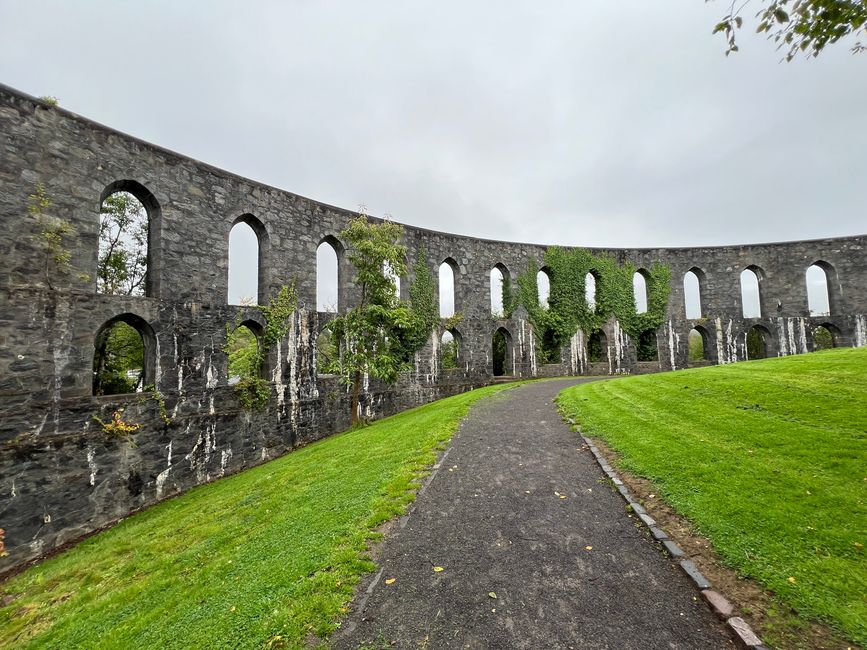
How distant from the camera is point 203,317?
1077cm

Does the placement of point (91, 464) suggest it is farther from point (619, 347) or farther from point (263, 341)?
point (619, 347)

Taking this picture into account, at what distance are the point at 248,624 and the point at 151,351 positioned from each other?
8664mm

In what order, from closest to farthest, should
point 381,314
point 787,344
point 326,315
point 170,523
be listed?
point 170,523, point 381,314, point 326,315, point 787,344

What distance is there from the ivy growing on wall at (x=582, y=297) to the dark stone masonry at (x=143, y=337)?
8.62 m

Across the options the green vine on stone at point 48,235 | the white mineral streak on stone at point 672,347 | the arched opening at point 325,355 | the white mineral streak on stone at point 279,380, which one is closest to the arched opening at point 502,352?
the white mineral streak on stone at point 672,347

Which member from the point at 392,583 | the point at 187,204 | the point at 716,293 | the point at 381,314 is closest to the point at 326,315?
the point at 381,314

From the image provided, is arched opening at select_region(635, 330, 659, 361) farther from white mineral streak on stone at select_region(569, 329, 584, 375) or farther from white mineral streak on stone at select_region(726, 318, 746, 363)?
white mineral streak on stone at select_region(569, 329, 584, 375)

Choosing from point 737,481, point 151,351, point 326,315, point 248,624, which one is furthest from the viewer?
point 326,315

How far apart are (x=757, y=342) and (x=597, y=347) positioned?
10.7 metres

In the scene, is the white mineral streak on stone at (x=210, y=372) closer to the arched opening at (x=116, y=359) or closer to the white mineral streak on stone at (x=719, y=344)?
the arched opening at (x=116, y=359)

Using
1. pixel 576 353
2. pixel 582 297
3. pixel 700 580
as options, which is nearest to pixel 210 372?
pixel 700 580

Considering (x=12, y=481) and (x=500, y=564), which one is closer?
(x=500, y=564)

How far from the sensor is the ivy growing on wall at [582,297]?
23062mm

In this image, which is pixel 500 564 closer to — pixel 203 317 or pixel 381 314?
pixel 381 314
